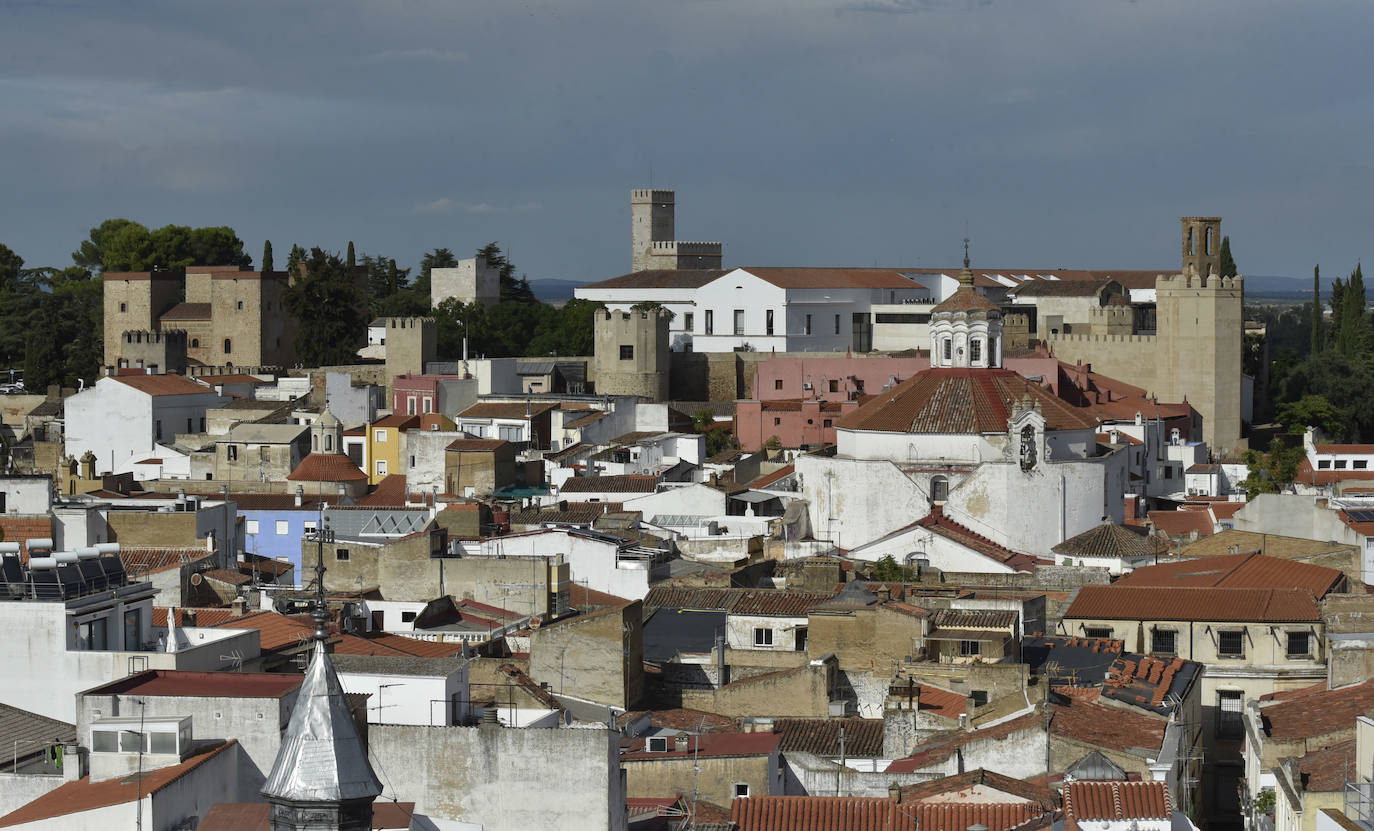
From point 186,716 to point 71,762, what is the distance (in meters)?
0.84

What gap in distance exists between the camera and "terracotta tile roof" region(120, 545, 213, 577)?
28.5 m

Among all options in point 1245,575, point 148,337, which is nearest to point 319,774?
point 1245,575

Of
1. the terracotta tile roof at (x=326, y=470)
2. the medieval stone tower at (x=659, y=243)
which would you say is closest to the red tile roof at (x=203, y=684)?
the terracotta tile roof at (x=326, y=470)

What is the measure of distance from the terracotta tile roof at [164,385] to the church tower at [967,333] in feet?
67.5

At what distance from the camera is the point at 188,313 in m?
74.0

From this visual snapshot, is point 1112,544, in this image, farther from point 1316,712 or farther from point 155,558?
point 155,558

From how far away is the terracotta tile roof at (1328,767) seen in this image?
1641 centimetres

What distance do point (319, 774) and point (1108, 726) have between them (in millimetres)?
11150

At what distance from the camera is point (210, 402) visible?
57875mm

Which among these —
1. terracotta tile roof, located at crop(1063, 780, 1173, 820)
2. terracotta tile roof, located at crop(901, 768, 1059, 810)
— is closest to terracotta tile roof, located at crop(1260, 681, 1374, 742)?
terracotta tile roof, located at crop(901, 768, 1059, 810)

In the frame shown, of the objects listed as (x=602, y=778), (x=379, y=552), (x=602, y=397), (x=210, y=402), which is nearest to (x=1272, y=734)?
(x=602, y=778)

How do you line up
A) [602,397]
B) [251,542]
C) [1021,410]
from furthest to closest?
[602,397] < [1021,410] < [251,542]

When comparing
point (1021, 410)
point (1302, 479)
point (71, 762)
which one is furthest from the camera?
point (1302, 479)

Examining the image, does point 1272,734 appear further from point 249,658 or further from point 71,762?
point 71,762
